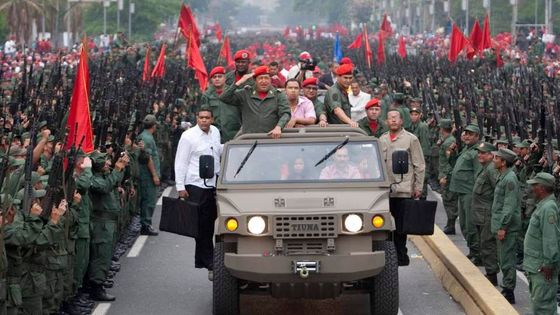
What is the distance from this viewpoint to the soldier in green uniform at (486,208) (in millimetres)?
16953

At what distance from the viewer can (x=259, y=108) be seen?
16328 millimetres

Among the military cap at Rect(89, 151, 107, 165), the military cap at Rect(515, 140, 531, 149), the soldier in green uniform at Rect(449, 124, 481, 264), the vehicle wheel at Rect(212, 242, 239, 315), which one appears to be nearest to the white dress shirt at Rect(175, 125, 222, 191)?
the military cap at Rect(89, 151, 107, 165)

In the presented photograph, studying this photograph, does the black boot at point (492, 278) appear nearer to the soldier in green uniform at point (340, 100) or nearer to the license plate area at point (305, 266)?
the soldier in green uniform at point (340, 100)

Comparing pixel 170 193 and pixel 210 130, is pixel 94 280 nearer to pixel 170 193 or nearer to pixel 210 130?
pixel 210 130

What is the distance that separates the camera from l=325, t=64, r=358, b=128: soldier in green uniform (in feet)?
57.1

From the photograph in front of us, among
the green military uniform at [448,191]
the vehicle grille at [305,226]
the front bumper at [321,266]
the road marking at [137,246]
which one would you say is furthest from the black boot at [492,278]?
the road marking at [137,246]

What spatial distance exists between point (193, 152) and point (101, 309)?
1.89m

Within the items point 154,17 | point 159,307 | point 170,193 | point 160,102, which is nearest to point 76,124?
point 159,307

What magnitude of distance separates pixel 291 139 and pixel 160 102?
13472 mm

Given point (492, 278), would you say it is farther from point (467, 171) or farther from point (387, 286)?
point (387, 286)

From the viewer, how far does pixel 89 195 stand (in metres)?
16.2

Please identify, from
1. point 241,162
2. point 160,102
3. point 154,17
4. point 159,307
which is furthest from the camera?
point 154,17

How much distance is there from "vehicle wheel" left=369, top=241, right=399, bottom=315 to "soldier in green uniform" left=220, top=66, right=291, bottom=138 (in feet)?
7.64

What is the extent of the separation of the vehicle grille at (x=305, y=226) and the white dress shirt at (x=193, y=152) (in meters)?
2.47
